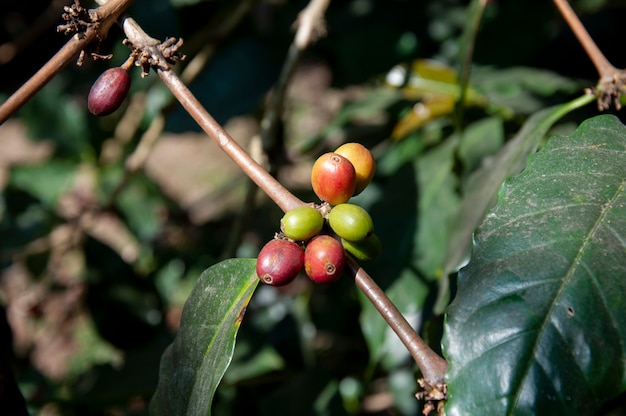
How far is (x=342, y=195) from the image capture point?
2.59ft

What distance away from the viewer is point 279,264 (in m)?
0.73

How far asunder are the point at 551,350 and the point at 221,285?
1.31ft

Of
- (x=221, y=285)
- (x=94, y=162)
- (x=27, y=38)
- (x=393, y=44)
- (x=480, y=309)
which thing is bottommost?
(x=393, y=44)

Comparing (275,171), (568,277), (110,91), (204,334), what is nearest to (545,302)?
(568,277)

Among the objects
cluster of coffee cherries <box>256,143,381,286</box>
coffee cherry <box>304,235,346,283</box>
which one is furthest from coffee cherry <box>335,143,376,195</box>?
coffee cherry <box>304,235,346,283</box>

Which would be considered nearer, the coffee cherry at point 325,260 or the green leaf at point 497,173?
the coffee cherry at point 325,260

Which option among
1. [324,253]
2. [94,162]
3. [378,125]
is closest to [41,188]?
[94,162]

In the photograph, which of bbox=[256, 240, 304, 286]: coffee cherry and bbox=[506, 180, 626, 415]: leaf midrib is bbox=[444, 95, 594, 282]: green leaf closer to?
bbox=[506, 180, 626, 415]: leaf midrib

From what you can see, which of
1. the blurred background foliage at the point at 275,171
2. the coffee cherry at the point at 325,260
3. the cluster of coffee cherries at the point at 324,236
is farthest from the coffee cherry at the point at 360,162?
the blurred background foliage at the point at 275,171

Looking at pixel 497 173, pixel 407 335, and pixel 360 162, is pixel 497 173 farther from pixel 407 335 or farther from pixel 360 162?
pixel 407 335

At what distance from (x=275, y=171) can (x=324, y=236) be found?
766 mm

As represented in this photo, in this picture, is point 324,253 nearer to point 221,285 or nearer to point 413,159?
point 221,285

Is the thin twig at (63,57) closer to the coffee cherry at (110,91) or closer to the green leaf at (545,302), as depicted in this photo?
the coffee cherry at (110,91)

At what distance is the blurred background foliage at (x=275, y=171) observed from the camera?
4.98ft
